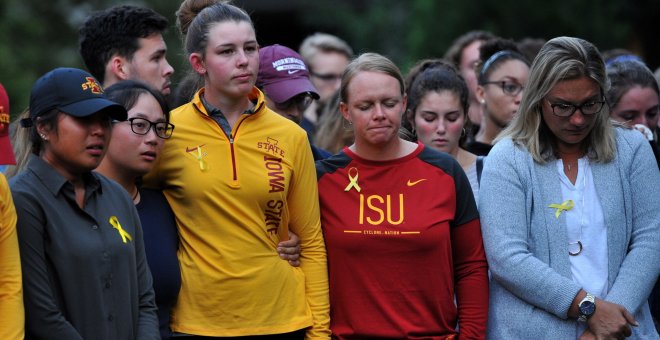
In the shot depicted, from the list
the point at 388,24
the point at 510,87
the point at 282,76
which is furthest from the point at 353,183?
the point at 388,24

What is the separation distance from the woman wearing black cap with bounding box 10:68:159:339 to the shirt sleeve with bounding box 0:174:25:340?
0.11 meters

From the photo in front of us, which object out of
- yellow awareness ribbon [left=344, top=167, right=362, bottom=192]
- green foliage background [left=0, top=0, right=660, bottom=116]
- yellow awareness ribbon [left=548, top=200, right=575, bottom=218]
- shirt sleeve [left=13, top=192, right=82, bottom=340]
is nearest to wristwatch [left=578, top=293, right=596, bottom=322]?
yellow awareness ribbon [left=548, top=200, right=575, bottom=218]

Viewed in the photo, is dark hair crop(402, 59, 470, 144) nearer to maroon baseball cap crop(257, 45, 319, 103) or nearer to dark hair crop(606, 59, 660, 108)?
maroon baseball cap crop(257, 45, 319, 103)

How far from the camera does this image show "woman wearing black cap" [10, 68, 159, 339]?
4172 millimetres

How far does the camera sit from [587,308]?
16.1 feet

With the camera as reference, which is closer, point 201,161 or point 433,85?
point 201,161

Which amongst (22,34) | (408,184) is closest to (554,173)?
(408,184)

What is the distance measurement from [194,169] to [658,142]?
3481mm

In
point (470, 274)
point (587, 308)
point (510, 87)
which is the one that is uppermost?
point (510, 87)

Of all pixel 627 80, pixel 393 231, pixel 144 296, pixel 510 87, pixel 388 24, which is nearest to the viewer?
pixel 144 296

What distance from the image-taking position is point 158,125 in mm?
4941

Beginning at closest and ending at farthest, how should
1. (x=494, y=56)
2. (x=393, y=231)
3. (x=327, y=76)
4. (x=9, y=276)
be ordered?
(x=9, y=276)
(x=393, y=231)
(x=494, y=56)
(x=327, y=76)

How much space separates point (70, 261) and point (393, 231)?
1577 millimetres

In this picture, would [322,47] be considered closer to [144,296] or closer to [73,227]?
[144,296]
